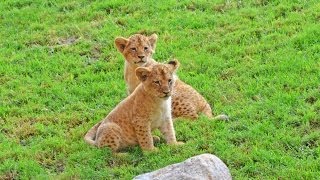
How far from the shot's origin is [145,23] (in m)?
14.8

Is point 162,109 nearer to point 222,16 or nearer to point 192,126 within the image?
point 192,126

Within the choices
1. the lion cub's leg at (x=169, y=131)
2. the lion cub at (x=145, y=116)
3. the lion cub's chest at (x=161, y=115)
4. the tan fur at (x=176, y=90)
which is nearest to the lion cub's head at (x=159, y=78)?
the lion cub at (x=145, y=116)

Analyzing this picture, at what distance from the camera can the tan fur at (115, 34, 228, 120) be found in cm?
1091

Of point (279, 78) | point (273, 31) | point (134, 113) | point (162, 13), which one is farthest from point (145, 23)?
point (134, 113)

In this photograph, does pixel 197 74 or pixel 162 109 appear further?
pixel 197 74

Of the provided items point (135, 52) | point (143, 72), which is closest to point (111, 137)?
point (143, 72)

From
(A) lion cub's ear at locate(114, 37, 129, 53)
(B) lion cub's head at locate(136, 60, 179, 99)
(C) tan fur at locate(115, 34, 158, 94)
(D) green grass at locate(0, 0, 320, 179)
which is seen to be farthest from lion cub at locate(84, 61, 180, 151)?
(A) lion cub's ear at locate(114, 37, 129, 53)

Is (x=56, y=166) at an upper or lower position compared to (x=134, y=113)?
lower

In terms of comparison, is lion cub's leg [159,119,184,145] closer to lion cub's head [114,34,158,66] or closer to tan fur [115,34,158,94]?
tan fur [115,34,158,94]

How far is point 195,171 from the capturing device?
8.48 m

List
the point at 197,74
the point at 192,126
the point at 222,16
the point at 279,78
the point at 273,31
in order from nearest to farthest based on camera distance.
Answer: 1. the point at 192,126
2. the point at 279,78
3. the point at 197,74
4. the point at 273,31
5. the point at 222,16

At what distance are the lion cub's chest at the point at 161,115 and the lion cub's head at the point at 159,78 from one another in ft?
0.70

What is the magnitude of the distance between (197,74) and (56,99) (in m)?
2.28

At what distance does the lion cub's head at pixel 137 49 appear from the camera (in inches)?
448
